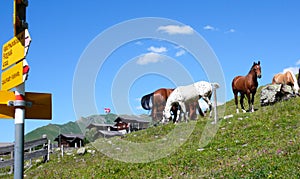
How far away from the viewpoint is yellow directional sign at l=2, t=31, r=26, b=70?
5133 millimetres

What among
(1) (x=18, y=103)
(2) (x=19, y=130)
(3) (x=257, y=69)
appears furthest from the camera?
(3) (x=257, y=69)

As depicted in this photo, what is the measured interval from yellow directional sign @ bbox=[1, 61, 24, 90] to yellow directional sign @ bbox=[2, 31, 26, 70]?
91 millimetres

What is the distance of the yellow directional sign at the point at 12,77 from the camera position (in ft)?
16.6

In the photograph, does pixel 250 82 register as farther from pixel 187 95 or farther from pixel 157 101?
Answer: pixel 157 101

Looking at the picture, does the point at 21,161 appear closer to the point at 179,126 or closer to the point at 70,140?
the point at 179,126

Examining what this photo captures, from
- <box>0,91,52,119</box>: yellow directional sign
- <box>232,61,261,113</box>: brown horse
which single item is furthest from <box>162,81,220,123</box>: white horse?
<box>0,91,52,119</box>: yellow directional sign

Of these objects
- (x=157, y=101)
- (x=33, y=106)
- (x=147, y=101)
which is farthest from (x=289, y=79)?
(x=33, y=106)

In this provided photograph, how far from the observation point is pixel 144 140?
20.2 metres

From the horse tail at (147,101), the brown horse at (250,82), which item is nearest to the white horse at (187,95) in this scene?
the brown horse at (250,82)

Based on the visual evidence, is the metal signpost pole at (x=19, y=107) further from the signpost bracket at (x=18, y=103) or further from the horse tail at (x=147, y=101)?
the horse tail at (x=147, y=101)

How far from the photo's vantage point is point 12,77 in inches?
206

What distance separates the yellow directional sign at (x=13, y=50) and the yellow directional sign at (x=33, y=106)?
47 centimetres

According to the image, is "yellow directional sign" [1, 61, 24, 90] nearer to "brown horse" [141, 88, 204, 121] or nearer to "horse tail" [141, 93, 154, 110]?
"brown horse" [141, 88, 204, 121]

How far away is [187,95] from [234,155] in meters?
11.8
